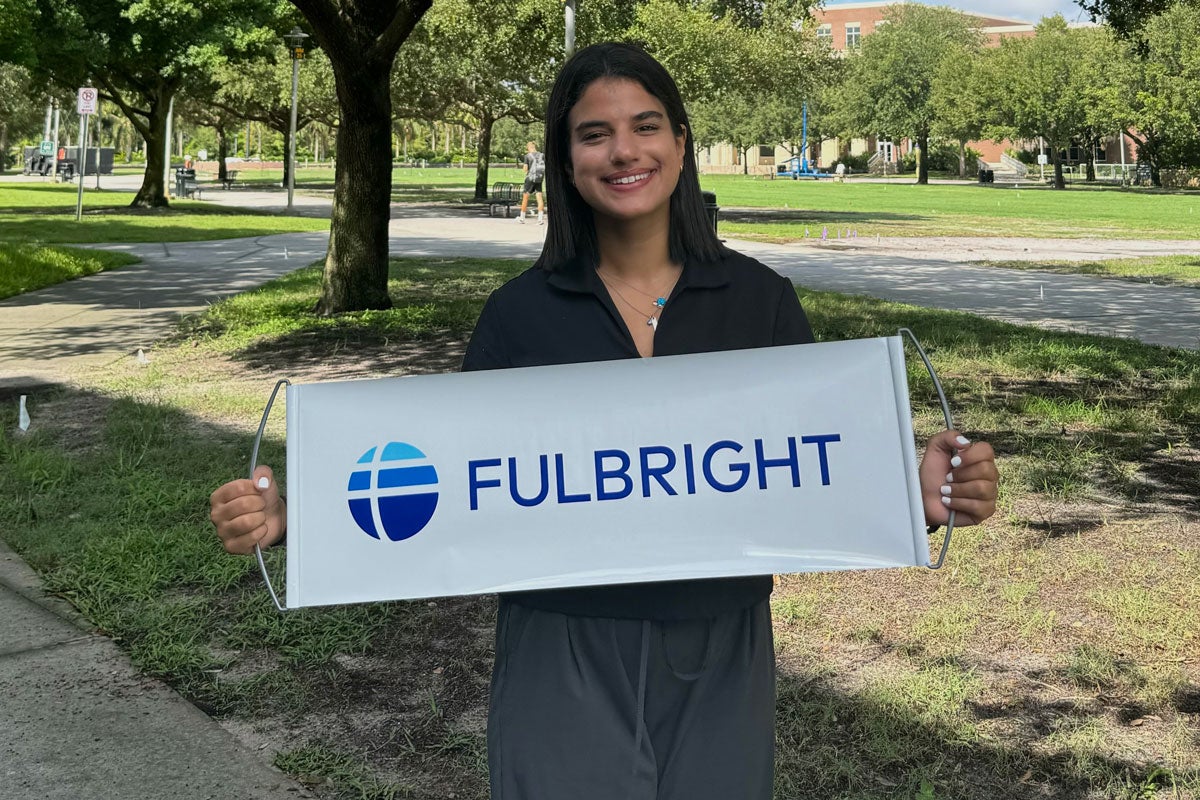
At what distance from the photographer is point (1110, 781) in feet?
11.6

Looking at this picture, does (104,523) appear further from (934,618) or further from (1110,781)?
(1110,781)

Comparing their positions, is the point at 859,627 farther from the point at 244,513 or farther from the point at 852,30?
the point at 852,30

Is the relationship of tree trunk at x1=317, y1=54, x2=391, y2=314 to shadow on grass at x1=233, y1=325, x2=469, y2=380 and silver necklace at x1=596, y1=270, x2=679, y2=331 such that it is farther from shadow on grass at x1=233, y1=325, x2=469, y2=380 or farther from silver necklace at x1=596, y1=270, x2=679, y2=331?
silver necklace at x1=596, y1=270, x2=679, y2=331

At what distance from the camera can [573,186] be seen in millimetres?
2256

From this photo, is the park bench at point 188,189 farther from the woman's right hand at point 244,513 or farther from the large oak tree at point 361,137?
the woman's right hand at point 244,513

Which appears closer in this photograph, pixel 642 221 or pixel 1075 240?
pixel 642 221

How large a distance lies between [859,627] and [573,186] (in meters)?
2.92

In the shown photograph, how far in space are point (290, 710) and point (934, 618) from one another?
2.33 meters

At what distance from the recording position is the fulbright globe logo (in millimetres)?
2119

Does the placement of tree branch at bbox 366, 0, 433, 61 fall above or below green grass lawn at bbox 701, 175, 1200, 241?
above

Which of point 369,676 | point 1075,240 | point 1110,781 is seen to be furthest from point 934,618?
point 1075,240

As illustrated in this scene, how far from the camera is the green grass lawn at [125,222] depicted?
80.0 ft

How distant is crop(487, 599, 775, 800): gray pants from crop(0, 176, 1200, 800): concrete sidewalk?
1878 millimetres

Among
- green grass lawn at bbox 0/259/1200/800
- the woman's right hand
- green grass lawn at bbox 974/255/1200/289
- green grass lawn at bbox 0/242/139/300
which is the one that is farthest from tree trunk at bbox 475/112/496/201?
the woman's right hand
